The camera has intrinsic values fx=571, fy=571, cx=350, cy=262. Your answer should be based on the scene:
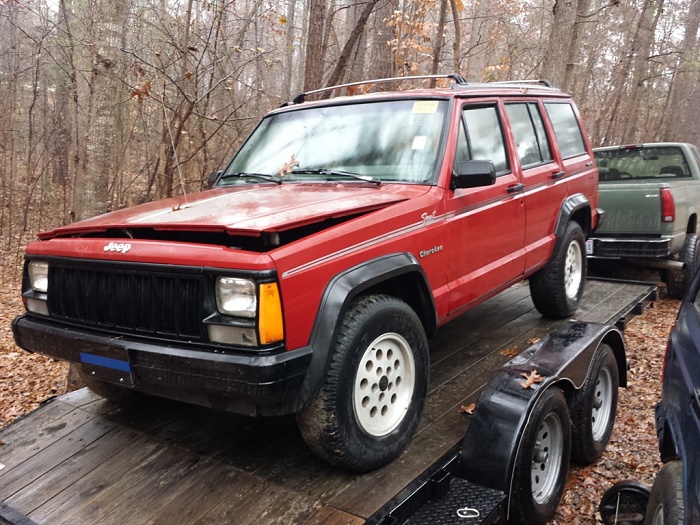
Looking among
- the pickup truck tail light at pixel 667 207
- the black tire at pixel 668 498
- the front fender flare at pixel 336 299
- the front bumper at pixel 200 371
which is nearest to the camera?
the black tire at pixel 668 498

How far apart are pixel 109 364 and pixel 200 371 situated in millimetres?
538

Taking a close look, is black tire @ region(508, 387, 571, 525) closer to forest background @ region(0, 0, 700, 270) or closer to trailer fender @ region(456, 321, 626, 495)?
trailer fender @ region(456, 321, 626, 495)

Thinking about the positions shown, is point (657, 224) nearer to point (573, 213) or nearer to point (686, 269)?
point (686, 269)

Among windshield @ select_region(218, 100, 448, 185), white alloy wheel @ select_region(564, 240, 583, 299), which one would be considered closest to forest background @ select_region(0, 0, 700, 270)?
windshield @ select_region(218, 100, 448, 185)

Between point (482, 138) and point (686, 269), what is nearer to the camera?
point (482, 138)

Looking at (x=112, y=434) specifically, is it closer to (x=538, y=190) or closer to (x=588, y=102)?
(x=538, y=190)

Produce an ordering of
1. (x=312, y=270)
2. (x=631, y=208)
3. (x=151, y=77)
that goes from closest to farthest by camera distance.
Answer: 1. (x=312, y=270)
2. (x=631, y=208)
3. (x=151, y=77)

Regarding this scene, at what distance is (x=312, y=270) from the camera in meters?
2.55

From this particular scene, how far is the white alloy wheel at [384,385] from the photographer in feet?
8.97

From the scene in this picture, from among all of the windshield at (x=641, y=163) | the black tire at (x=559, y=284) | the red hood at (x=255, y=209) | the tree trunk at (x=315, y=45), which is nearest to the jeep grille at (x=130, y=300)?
the red hood at (x=255, y=209)

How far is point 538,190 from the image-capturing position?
4652mm

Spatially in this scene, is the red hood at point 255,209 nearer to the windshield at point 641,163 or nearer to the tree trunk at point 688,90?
the windshield at point 641,163

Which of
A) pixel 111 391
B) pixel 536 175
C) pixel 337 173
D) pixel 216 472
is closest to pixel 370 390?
pixel 216 472

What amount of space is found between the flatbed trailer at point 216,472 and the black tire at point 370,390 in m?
0.12
